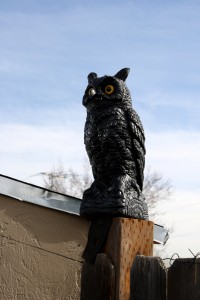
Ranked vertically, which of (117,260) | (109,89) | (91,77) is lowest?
(117,260)

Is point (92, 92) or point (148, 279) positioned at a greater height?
point (92, 92)

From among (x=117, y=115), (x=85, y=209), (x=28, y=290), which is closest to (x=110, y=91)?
(x=117, y=115)

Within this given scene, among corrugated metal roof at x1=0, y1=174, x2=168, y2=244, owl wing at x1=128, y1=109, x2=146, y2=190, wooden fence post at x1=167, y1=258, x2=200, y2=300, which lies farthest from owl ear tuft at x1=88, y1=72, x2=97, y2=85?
corrugated metal roof at x1=0, y1=174, x2=168, y2=244

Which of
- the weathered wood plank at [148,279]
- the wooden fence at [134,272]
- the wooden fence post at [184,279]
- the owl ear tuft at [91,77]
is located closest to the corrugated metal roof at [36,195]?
the owl ear tuft at [91,77]

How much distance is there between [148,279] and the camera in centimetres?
243

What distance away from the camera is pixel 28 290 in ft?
17.8

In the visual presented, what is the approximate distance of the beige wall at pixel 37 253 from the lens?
5.42 meters

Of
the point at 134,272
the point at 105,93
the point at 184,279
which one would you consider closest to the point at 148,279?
the point at 134,272

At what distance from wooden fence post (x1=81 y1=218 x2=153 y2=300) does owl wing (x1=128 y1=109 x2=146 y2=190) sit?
0.46 m

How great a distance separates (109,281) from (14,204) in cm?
295

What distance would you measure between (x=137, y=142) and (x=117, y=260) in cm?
92

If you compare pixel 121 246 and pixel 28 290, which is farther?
pixel 28 290

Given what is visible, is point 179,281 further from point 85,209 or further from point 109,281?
point 85,209

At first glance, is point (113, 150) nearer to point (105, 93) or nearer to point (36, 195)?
point (105, 93)
